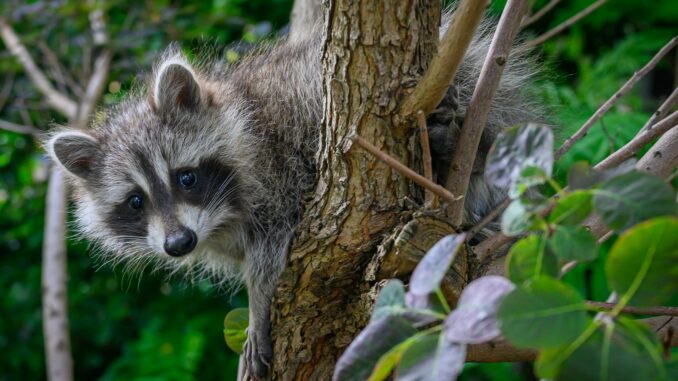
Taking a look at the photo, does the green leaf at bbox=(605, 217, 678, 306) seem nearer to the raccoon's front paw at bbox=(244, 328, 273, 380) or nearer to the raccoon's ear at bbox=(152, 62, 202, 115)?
the raccoon's front paw at bbox=(244, 328, 273, 380)

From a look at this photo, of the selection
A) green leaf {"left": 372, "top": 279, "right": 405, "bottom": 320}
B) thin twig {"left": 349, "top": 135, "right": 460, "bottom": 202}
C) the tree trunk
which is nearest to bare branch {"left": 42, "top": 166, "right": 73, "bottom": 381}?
the tree trunk

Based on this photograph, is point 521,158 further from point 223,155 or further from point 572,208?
point 223,155

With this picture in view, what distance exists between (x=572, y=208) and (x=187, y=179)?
5.54ft

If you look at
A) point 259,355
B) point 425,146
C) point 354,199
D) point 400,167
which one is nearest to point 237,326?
point 259,355

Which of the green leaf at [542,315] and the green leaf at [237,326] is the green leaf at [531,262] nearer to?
the green leaf at [542,315]

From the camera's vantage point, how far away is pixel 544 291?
0.83 metres

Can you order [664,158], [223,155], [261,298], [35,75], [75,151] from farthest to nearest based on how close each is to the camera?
[35,75] < [75,151] < [223,155] < [261,298] < [664,158]

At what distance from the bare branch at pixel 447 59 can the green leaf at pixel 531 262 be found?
0.60m

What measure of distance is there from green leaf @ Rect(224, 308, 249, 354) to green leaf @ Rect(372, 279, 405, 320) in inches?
54.8

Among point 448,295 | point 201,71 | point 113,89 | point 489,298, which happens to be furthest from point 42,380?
point 489,298

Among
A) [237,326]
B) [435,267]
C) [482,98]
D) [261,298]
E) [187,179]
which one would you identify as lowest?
[237,326]

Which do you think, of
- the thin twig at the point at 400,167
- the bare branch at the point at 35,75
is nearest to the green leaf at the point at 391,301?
the thin twig at the point at 400,167

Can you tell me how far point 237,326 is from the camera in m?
2.37

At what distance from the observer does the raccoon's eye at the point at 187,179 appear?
2.41m
